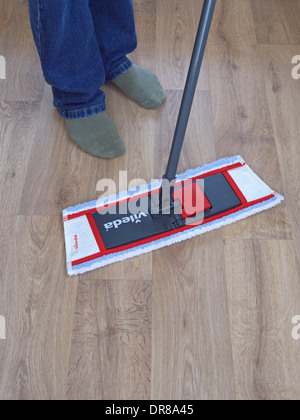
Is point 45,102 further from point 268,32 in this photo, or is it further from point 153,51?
point 268,32

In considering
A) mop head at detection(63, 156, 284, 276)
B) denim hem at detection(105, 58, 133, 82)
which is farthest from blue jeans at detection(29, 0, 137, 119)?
mop head at detection(63, 156, 284, 276)

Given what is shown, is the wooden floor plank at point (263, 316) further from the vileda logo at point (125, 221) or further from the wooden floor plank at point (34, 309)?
the wooden floor plank at point (34, 309)

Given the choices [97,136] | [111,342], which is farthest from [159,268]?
[97,136]

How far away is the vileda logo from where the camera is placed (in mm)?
1001

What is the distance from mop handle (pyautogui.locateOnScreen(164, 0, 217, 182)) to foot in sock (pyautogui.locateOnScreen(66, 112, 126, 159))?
267 mm

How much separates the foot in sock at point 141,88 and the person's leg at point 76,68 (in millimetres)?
119

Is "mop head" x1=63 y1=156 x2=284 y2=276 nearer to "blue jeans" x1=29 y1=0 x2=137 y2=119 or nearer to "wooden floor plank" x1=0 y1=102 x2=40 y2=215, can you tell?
"wooden floor plank" x1=0 y1=102 x2=40 y2=215

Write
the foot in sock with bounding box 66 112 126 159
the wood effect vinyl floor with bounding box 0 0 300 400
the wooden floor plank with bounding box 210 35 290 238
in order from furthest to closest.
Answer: the foot in sock with bounding box 66 112 126 159, the wooden floor plank with bounding box 210 35 290 238, the wood effect vinyl floor with bounding box 0 0 300 400

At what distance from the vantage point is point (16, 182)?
1103mm

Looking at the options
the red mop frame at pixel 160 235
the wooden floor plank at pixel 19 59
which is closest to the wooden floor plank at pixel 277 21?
the red mop frame at pixel 160 235

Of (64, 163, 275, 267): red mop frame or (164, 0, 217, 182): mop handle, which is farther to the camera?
(64, 163, 275, 267): red mop frame

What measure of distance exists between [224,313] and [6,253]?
532mm

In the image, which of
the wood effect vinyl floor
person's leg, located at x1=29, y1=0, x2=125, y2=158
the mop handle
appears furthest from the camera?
person's leg, located at x1=29, y1=0, x2=125, y2=158

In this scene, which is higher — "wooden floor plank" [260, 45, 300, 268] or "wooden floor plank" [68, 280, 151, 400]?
"wooden floor plank" [260, 45, 300, 268]
